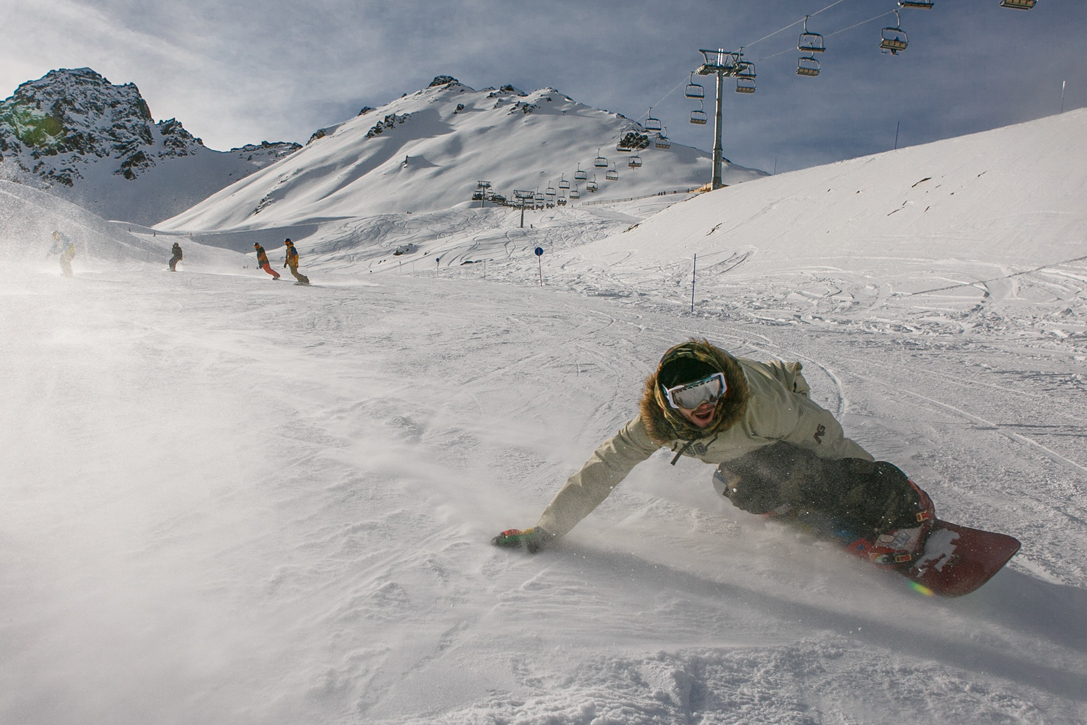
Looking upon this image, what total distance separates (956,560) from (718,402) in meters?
1.24

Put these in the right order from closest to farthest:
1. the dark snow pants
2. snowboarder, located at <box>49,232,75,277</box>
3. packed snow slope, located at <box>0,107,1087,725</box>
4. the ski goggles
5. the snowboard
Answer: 1. packed snow slope, located at <box>0,107,1087,725</box>
2. the ski goggles
3. the snowboard
4. the dark snow pants
5. snowboarder, located at <box>49,232,75,277</box>

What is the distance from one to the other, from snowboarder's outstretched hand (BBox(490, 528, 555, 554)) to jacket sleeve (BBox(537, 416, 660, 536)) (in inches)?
1.5

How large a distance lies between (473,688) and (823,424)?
6.02ft

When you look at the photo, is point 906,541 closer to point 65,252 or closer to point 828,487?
point 828,487

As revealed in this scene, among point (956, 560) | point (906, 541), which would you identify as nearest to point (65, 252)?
point (906, 541)

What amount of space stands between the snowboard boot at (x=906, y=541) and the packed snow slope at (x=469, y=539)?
110mm

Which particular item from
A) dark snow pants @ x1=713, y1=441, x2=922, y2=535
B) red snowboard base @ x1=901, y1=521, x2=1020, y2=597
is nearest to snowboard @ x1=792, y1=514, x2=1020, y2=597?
red snowboard base @ x1=901, y1=521, x2=1020, y2=597

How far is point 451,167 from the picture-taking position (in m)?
102

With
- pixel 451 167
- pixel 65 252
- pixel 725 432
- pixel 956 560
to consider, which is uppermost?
pixel 451 167

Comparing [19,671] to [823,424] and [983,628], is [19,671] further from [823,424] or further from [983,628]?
[983,628]

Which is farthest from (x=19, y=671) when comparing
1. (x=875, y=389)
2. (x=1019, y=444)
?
(x=875, y=389)

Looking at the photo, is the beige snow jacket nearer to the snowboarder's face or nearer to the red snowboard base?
the snowboarder's face

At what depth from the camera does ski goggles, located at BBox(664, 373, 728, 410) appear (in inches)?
86.0

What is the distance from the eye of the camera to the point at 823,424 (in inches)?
101
